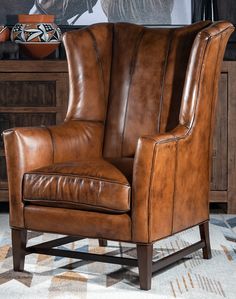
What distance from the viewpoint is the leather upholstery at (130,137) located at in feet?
9.03

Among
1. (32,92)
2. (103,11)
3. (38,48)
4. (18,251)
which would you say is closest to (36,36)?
(38,48)

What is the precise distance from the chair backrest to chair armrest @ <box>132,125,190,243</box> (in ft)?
1.39

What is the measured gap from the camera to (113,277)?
9.57ft

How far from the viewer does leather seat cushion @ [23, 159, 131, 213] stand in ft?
9.02

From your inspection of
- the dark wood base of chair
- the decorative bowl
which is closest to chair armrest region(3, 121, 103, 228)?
the dark wood base of chair

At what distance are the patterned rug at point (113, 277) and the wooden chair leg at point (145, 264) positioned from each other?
34mm

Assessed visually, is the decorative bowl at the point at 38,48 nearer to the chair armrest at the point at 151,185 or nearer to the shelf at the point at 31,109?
the shelf at the point at 31,109

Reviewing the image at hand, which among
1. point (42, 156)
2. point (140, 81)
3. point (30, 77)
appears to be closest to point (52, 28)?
point (30, 77)

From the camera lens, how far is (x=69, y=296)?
2.70 m

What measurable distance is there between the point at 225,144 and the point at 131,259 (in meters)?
1.51

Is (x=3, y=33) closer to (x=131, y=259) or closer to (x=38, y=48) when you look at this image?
(x=38, y=48)

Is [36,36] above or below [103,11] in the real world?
below

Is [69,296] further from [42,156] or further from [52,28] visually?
[52,28]

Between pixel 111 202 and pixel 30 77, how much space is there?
63.1 inches
